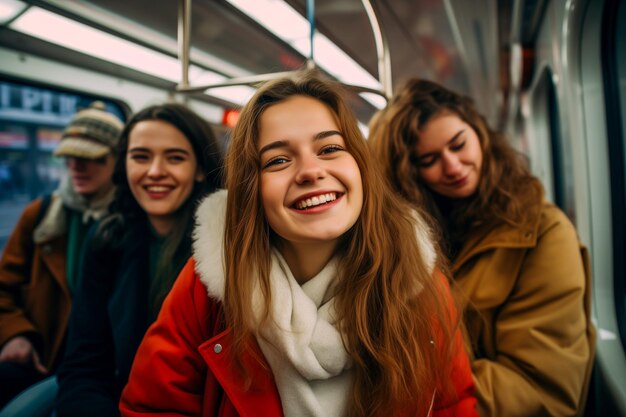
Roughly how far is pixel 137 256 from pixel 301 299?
0.76 meters

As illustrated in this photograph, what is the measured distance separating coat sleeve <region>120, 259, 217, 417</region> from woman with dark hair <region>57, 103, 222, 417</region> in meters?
0.24

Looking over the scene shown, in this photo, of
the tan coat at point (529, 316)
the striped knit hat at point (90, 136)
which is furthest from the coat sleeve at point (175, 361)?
the striped knit hat at point (90, 136)

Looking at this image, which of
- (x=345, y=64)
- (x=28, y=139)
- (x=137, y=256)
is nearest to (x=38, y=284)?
(x=137, y=256)

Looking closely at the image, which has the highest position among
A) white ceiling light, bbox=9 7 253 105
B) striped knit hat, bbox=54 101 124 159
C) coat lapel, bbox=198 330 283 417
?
white ceiling light, bbox=9 7 253 105

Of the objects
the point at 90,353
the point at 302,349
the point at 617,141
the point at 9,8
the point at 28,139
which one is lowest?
the point at 90,353

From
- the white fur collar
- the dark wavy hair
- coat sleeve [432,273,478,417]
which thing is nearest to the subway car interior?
the dark wavy hair

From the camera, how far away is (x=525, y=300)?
4.12 feet

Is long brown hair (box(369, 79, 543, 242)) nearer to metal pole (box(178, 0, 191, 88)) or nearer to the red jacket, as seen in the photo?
the red jacket

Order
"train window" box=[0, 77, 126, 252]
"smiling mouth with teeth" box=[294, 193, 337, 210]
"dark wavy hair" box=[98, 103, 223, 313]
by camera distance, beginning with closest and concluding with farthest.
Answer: "smiling mouth with teeth" box=[294, 193, 337, 210], "dark wavy hair" box=[98, 103, 223, 313], "train window" box=[0, 77, 126, 252]

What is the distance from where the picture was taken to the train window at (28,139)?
2.27m

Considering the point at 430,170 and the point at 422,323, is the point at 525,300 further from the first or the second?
the point at 430,170

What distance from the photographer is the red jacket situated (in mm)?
942

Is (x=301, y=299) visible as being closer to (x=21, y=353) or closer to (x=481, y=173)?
(x=481, y=173)

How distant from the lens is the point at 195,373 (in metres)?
1.00
